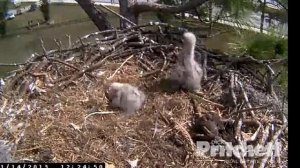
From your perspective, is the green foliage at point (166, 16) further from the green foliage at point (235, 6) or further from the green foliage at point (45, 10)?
the green foliage at point (45, 10)

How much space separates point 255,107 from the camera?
1.53 meters

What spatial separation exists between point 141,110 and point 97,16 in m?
1.05

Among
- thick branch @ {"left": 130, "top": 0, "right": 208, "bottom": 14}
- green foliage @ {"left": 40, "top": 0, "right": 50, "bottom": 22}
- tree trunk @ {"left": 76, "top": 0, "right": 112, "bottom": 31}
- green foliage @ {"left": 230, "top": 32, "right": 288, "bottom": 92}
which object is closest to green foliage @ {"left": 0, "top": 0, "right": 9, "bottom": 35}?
green foliage @ {"left": 40, "top": 0, "right": 50, "bottom": 22}

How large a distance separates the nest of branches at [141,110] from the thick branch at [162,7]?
0.32 m

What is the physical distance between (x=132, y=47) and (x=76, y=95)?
13.7 inches

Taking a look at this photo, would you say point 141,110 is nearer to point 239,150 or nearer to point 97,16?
point 239,150

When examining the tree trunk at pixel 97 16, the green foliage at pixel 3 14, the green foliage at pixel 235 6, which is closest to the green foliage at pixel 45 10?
the green foliage at pixel 3 14

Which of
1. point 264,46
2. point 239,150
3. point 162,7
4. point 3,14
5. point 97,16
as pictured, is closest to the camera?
point 239,150

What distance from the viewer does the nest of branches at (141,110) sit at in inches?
54.7

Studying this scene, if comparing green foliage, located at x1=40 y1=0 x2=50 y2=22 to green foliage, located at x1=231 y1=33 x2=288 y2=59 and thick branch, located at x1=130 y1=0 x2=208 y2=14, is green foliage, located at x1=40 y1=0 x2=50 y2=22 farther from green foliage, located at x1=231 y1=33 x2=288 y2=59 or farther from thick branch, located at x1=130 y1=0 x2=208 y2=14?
green foliage, located at x1=231 y1=33 x2=288 y2=59

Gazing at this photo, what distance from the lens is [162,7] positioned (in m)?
2.33

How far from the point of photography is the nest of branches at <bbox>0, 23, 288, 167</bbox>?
4.56ft

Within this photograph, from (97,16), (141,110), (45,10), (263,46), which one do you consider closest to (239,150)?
(141,110)

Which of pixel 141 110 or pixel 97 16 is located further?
pixel 97 16
